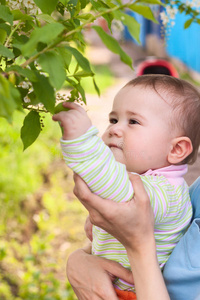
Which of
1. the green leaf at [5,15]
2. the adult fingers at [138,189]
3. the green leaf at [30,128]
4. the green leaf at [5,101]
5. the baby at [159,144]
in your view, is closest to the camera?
the green leaf at [5,101]

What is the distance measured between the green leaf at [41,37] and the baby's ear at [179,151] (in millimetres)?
763

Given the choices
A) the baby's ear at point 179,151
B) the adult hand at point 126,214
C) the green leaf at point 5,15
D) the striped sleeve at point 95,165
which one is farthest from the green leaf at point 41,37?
the baby's ear at point 179,151

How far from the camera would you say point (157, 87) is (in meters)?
1.57

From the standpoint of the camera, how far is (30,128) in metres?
1.21

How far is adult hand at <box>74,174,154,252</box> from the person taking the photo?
4.12 ft

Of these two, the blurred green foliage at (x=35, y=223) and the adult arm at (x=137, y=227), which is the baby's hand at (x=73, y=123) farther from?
the blurred green foliage at (x=35, y=223)

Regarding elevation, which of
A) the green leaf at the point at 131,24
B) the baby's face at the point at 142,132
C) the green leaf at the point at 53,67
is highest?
the green leaf at the point at 131,24

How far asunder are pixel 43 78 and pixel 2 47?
107mm

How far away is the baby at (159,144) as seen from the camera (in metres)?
1.49

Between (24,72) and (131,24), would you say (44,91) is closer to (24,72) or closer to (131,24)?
(24,72)

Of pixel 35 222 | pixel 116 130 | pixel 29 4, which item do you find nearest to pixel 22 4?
pixel 29 4

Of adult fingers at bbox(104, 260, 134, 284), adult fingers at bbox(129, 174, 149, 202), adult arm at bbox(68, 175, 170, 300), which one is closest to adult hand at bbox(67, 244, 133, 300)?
adult fingers at bbox(104, 260, 134, 284)

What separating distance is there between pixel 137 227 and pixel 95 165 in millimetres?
233

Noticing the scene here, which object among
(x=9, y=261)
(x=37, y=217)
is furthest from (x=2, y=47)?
(x=37, y=217)
